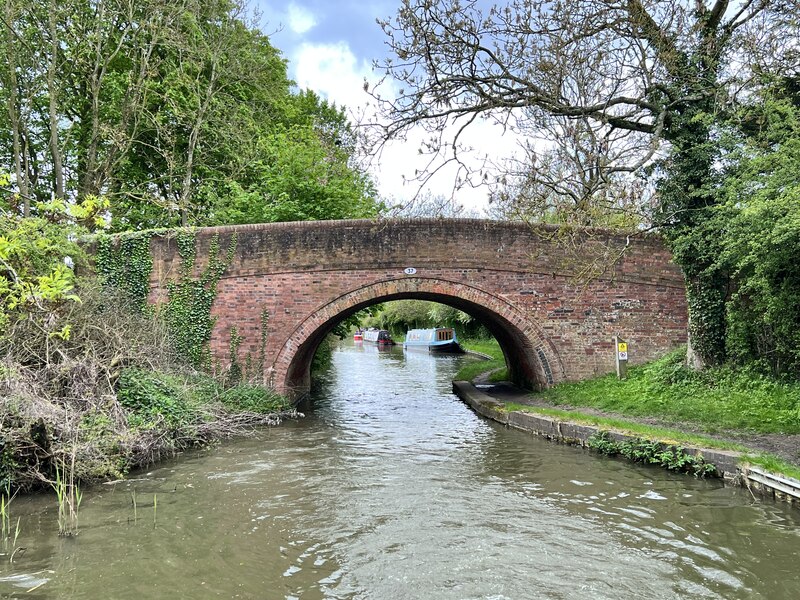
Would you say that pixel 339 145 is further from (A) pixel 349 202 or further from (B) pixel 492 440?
(A) pixel 349 202

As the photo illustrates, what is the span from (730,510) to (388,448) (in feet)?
15.4

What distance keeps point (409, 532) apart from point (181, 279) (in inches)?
312

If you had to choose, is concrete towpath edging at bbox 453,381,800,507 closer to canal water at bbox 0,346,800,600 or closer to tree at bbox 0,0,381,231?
canal water at bbox 0,346,800,600

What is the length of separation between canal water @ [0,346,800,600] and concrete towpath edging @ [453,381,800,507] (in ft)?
0.64

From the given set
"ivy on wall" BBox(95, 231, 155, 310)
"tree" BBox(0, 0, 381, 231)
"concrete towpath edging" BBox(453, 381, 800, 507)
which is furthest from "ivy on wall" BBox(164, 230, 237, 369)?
"concrete towpath edging" BBox(453, 381, 800, 507)

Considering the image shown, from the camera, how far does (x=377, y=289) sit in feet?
36.7

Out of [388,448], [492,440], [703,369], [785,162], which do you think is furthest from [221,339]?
[785,162]

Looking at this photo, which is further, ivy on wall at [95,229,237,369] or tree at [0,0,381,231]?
tree at [0,0,381,231]

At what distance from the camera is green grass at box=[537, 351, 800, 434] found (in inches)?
303

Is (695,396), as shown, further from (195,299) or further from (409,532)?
(195,299)

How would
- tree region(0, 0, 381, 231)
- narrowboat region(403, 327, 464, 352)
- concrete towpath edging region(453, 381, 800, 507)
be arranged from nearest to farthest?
concrete towpath edging region(453, 381, 800, 507) → tree region(0, 0, 381, 231) → narrowboat region(403, 327, 464, 352)

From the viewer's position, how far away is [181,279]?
11.2m

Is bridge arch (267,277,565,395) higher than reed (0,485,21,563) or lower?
higher

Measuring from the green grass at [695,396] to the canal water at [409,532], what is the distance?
1677 millimetres
